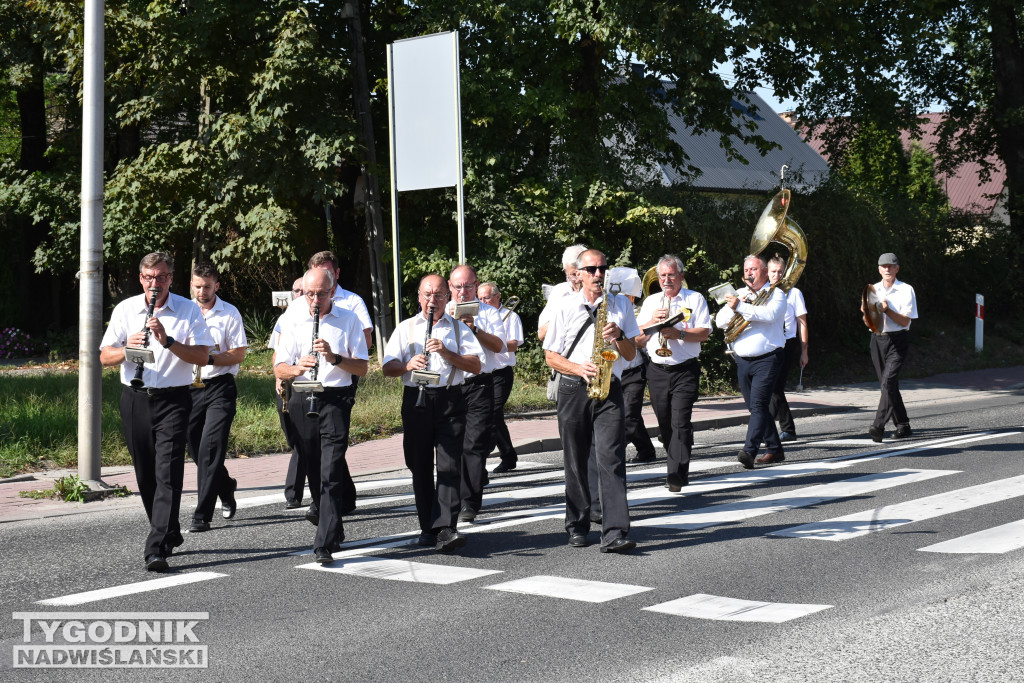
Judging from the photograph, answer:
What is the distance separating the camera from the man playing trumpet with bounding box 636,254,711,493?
9.65m

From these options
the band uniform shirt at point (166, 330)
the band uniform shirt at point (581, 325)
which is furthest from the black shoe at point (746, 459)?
the band uniform shirt at point (166, 330)

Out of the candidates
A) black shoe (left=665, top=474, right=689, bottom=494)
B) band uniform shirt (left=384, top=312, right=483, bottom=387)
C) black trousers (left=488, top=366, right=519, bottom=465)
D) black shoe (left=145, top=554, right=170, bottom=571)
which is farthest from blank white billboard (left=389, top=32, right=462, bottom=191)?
black shoe (left=145, top=554, right=170, bottom=571)

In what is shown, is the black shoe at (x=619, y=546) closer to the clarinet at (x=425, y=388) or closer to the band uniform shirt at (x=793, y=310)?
the clarinet at (x=425, y=388)

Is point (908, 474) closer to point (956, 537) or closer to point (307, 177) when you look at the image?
point (956, 537)

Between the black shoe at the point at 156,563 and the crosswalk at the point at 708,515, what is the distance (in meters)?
0.15

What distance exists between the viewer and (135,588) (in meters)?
6.52

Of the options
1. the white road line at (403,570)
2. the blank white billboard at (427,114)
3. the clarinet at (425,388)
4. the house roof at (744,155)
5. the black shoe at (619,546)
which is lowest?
the white road line at (403,570)

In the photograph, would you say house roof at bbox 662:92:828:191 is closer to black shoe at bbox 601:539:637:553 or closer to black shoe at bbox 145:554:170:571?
black shoe at bbox 601:539:637:553

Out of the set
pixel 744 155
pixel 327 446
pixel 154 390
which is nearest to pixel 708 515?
pixel 327 446

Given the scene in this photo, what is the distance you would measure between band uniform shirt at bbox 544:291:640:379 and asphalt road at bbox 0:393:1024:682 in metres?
1.28

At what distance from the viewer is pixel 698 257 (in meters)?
18.8

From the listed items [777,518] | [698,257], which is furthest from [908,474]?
[698,257]

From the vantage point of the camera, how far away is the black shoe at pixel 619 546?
23.7 feet

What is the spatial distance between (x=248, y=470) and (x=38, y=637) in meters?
5.74
